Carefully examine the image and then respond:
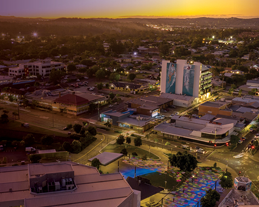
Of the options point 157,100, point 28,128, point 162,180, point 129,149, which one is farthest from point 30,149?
point 157,100

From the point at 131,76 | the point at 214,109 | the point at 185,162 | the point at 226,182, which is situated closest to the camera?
the point at 226,182

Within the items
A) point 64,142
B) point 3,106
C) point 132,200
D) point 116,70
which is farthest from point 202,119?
point 116,70

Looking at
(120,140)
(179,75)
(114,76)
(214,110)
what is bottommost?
(120,140)

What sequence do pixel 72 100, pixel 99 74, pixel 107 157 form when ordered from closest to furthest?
1. pixel 107 157
2. pixel 72 100
3. pixel 99 74

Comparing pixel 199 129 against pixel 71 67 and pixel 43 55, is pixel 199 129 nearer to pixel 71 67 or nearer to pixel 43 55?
pixel 71 67

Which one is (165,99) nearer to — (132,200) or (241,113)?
(241,113)
